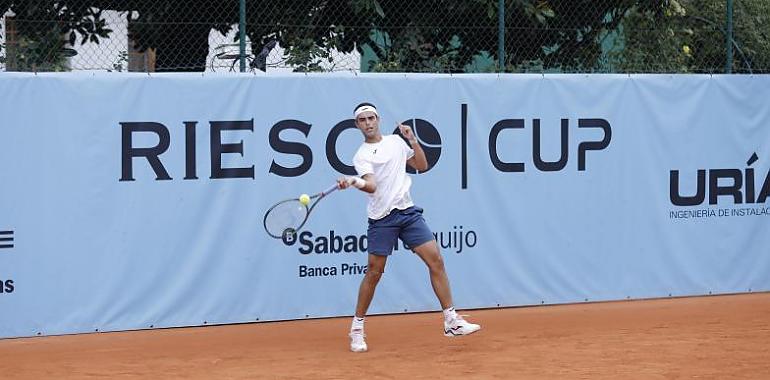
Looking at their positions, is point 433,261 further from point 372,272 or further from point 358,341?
point 358,341

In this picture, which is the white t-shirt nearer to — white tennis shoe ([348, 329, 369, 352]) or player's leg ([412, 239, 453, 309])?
player's leg ([412, 239, 453, 309])

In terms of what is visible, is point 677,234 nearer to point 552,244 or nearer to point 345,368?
point 552,244

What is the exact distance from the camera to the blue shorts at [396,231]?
27.2 feet

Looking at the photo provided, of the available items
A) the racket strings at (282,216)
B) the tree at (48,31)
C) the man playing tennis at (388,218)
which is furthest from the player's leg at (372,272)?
the tree at (48,31)

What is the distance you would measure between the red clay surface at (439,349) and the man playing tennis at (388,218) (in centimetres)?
26

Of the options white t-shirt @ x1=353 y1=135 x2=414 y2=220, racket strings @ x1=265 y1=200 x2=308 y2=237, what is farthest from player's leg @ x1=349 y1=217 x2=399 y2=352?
racket strings @ x1=265 y1=200 x2=308 y2=237

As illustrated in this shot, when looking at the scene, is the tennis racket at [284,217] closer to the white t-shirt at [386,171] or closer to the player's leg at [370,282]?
the white t-shirt at [386,171]

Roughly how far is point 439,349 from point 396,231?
84cm

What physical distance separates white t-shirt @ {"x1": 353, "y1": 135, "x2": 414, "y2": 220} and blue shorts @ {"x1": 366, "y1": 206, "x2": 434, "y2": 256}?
46 millimetres

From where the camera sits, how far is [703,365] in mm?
7742

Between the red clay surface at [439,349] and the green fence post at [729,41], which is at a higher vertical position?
the green fence post at [729,41]

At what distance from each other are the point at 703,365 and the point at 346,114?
335 centimetres

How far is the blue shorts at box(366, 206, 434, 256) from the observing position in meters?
8.29

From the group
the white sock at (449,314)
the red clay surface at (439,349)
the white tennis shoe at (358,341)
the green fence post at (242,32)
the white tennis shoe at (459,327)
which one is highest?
the green fence post at (242,32)
